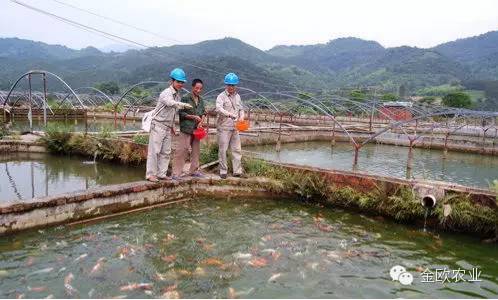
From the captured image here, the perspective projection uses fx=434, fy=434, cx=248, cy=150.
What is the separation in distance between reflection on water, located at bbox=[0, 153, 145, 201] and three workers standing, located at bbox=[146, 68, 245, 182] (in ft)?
7.07

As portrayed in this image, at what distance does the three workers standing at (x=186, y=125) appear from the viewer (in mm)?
7734

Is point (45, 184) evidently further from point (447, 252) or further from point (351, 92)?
point (351, 92)

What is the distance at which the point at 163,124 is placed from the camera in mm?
7879

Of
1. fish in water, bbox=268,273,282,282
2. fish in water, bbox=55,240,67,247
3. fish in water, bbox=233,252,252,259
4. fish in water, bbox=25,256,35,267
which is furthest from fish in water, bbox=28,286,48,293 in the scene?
fish in water, bbox=268,273,282,282

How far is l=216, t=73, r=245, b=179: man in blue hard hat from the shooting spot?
837 cm

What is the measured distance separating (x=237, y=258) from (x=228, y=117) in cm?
357

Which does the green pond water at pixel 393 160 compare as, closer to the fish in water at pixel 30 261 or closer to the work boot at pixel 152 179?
the work boot at pixel 152 179

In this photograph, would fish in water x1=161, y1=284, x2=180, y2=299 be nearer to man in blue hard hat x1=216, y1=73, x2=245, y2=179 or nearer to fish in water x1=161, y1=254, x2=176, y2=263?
fish in water x1=161, y1=254, x2=176, y2=263

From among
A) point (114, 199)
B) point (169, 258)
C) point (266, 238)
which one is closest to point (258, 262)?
point (266, 238)

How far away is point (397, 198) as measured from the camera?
7.50 meters

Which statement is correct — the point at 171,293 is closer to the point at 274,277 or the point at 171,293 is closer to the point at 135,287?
the point at 135,287

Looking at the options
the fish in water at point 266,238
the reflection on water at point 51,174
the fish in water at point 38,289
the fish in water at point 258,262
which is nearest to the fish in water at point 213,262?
the fish in water at point 258,262

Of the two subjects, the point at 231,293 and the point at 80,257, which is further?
the point at 80,257

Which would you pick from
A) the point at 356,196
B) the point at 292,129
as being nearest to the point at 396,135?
the point at 292,129
